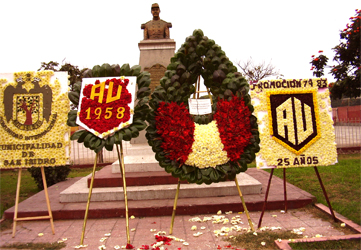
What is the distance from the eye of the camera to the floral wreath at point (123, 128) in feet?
11.6

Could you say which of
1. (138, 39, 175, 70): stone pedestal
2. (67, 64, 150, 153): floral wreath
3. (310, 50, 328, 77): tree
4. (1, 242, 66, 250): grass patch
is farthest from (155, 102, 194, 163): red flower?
(310, 50, 328, 77): tree

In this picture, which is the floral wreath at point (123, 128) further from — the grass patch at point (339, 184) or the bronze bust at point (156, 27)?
the bronze bust at point (156, 27)

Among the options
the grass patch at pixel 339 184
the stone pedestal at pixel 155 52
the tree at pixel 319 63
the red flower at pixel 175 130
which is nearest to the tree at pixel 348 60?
the tree at pixel 319 63

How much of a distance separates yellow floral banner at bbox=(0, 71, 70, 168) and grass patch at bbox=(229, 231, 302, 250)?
2.49m

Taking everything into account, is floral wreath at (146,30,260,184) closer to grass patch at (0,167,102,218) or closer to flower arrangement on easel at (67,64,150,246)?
flower arrangement on easel at (67,64,150,246)

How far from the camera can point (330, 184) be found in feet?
18.8

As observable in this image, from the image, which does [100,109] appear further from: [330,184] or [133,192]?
[330,184]

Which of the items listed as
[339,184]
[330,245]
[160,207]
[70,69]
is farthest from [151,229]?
[70,69]

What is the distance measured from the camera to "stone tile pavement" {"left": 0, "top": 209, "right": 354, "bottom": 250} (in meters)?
3.51

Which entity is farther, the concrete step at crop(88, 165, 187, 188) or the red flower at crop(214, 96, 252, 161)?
the concrete step at crop(88, 165, 187, 188)

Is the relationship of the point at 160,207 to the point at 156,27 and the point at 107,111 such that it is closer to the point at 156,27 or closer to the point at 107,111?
the point at 107,111

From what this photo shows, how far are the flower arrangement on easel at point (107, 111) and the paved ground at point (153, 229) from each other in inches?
17.1

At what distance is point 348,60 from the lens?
13.5 metres

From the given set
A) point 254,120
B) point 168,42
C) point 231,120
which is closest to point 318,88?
point 254,120
